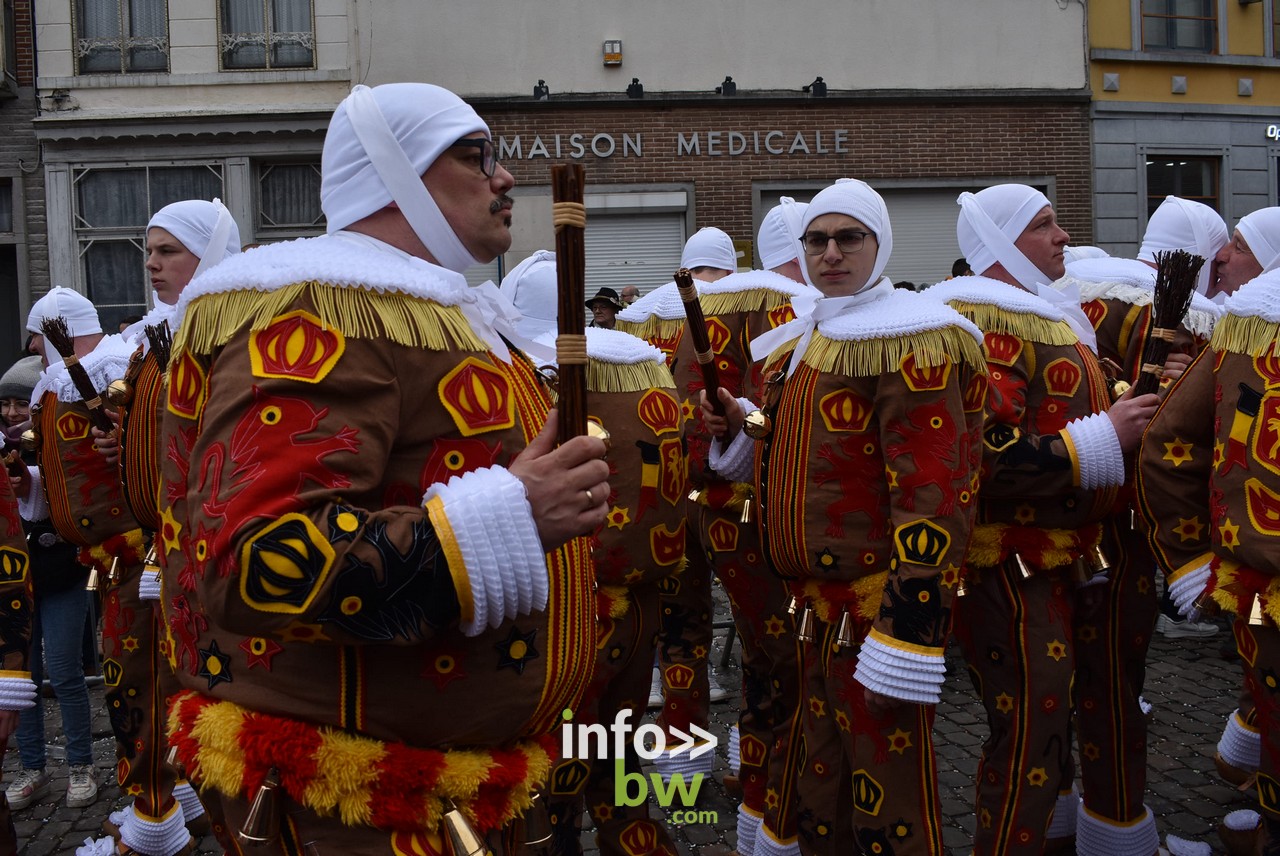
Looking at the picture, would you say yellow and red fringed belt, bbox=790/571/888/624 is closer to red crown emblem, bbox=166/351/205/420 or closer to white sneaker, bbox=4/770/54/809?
red crown emblem, bbox=166/351/205/420

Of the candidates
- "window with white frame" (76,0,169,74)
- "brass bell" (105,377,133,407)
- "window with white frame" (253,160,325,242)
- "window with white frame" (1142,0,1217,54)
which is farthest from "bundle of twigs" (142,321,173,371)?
"window with white frame" (1142,0,1217,54)

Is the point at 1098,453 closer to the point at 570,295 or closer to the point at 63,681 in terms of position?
the point at 570,295

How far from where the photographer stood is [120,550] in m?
4.56

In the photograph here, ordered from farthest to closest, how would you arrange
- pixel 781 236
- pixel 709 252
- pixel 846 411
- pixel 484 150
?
pixel 709 252 < pixel 781 236 < pixel 846 411 < pixel 484 150

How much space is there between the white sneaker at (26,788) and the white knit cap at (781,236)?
444 cm

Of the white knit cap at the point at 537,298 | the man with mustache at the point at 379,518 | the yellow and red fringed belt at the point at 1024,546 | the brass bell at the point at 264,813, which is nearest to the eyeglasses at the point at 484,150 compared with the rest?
the man with mustache at the point at 379,518

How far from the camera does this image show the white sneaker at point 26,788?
5160mm

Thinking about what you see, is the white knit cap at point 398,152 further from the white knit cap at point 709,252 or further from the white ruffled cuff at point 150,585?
the white knit cap at point 709,252

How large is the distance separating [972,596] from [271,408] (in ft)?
8.72

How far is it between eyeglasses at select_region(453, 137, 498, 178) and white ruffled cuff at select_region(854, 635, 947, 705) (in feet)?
5.40

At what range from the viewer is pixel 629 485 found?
3734 mm

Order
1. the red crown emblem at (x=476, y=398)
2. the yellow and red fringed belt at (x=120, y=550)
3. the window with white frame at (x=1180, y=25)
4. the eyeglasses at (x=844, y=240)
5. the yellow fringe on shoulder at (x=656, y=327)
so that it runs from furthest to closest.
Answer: the window with white frame at (x=1180, y=25)
the yellow fringe on shoulder at (x=656, y=327)
the yellow and red fringed belt at (x=120, y=550)
the eyeglasses at (x=844, y=240)
the red crown emblem at (x=476, y=398)

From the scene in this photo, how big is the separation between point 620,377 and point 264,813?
2147mm

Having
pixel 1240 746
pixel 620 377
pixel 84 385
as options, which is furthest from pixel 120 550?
pixel 1240 746
